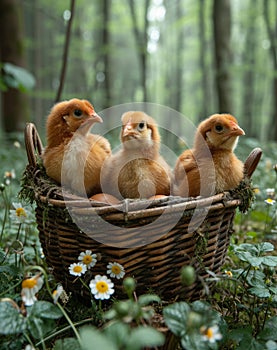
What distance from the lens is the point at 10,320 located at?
1.15 metres

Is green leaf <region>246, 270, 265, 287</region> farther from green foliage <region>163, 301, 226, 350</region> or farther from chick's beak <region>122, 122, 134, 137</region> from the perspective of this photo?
chick's beak <region>122, 122, 134, 137</region>

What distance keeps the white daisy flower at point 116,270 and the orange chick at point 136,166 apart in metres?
0.40

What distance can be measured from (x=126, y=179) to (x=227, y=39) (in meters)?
5.10

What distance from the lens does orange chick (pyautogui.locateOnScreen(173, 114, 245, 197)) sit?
164 centimetres

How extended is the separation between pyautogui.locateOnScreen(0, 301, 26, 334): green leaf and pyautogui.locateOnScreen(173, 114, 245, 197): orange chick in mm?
875

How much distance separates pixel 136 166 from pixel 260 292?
0.76m

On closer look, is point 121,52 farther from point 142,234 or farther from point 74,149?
point 142,234

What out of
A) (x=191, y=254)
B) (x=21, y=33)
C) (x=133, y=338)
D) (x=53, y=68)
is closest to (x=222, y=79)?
(x=21, y=33)

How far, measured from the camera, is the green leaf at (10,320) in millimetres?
1124

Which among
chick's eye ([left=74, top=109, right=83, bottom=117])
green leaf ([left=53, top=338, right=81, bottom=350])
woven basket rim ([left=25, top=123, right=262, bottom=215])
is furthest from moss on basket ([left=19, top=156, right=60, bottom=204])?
green leaf ([left=53, top=338, right=81, bottom=350])

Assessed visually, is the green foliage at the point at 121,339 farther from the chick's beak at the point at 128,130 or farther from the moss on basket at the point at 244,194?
the chick's beak at the point at 128,130

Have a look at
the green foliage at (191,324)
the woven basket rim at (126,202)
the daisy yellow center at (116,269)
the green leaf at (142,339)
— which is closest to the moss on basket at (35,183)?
the woven basket rim at (126,202)

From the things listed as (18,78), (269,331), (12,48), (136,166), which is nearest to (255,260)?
(269,331)

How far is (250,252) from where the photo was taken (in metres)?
1.53
